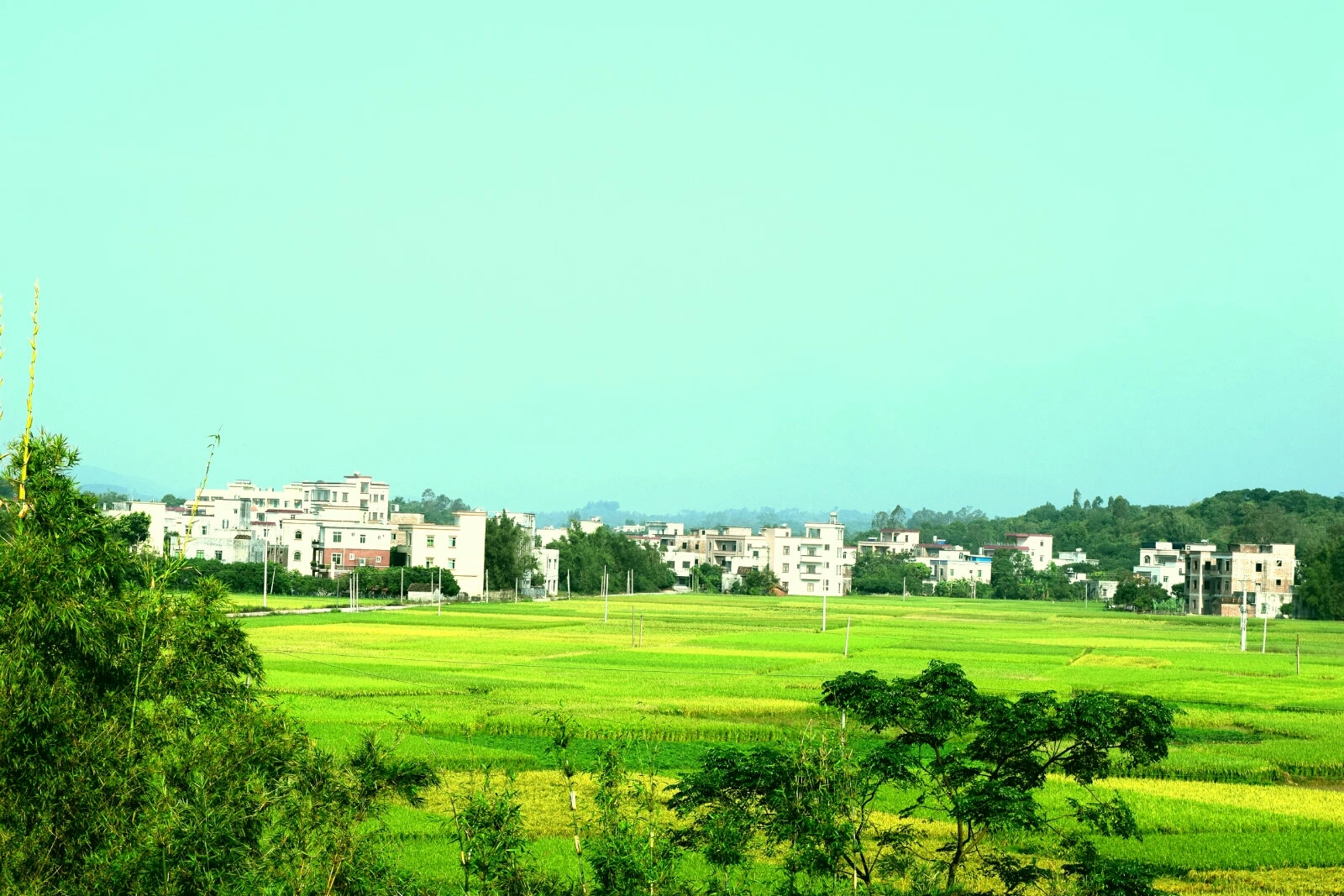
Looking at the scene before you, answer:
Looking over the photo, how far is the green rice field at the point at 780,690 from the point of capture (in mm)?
17234

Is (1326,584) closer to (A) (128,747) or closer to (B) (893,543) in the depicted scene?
(B) (893,543)

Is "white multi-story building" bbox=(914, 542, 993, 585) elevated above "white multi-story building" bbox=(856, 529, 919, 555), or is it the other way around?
"white multi-story building" bbox=(856, 529, 919, 555)

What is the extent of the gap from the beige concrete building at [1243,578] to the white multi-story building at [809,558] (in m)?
27.4

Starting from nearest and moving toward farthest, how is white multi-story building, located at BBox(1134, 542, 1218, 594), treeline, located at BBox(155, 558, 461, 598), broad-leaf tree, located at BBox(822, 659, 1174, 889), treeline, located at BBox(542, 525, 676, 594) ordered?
1. broad-leaf tree, located at BBox(822, 659, 1174, 889)
2. treeline, located at BBox(155, 558, 461, 598)
3. treeline, located at BBox(542, 525, 676, 594)
4. white multi-story building, located at BBox(1134, 542, 1218, 594)

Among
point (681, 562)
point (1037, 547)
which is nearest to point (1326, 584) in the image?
point (681, 562)

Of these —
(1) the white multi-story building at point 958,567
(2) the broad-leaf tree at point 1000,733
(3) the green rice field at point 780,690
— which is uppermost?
(2) the broad-leaf tree at point 1000,733

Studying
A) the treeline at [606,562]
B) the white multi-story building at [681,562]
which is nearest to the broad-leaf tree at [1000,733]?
the treeline at [606,562]

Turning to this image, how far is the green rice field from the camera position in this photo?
56.5ft

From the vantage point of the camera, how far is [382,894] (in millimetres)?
7602

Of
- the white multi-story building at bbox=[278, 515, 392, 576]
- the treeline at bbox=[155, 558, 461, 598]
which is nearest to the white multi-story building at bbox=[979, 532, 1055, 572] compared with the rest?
the treeline at bbox=[155, 558, 461, 598]

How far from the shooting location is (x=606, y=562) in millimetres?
97188

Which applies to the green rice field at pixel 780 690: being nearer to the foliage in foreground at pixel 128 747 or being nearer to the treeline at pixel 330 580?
the foliage in foreground at pixel 128 747

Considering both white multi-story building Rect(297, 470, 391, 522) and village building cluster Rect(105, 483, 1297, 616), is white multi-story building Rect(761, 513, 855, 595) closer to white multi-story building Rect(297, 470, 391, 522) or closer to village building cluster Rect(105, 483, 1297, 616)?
village building cluster Rect(105, 483, 1297, 616)

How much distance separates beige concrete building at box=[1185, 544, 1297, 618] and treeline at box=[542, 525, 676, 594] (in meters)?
40.5
